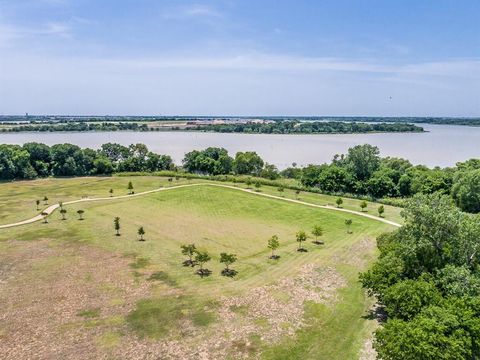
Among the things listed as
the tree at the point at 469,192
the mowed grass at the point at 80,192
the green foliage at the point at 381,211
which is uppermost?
the tree at the point at 469,192

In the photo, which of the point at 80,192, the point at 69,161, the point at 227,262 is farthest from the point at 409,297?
the point at 69,161

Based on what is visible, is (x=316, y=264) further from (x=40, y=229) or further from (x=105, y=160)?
(x=105, y=160)

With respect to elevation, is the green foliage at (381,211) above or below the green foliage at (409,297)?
below

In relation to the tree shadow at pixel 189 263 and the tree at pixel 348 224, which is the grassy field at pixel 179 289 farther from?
the tree at pixel 348 224

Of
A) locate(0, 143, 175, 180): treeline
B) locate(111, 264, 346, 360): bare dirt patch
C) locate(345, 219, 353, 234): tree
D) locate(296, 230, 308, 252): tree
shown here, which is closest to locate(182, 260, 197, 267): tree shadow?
locate(111, 264, 346, 360): bare dirt patch

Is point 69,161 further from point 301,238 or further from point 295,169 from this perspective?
point 301,238

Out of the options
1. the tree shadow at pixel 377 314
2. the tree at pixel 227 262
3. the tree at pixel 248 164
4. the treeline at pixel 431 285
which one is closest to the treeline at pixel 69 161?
the tree at pixel 248 164

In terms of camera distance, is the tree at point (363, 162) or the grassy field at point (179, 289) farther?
the tree at point (363, 162)

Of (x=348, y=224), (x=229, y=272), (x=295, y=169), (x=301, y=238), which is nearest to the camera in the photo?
(x=229, y=272)
